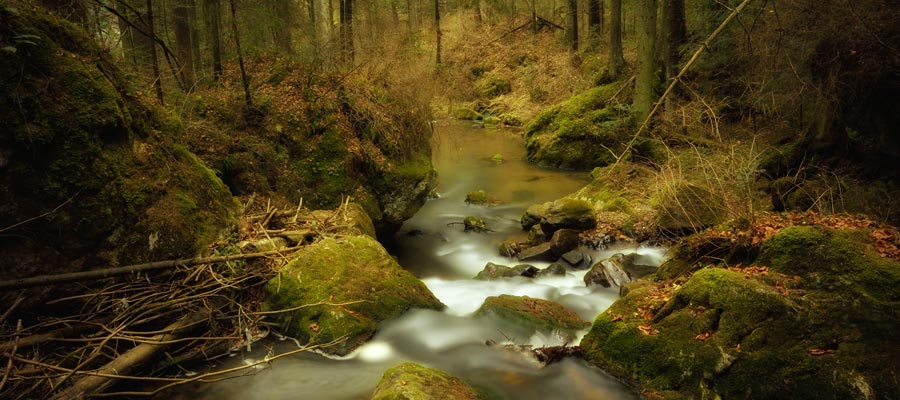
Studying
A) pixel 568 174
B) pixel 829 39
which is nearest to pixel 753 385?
pixel 829 39

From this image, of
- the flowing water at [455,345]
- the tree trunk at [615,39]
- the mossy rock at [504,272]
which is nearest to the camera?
the flowing water at [455,345]

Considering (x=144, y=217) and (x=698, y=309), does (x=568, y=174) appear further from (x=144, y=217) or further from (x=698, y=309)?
(x=144, y=217)

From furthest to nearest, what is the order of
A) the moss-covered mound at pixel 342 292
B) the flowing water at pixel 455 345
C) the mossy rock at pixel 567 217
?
the mossy rock at pixel 567 217 → the moss-covered mound at pixel 342 292 → the flowing water at pixel 455 345

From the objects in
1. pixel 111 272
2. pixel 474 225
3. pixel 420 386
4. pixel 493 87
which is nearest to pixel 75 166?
pixel 111 272

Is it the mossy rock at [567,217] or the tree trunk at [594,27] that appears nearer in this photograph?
the mossy rock at [567,217]

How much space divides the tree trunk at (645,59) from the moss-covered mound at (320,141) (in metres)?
5.72

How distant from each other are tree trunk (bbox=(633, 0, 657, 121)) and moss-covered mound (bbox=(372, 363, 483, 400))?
9640 mm

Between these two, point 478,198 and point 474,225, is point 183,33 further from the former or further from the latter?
point 474,225

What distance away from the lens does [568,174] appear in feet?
53.4

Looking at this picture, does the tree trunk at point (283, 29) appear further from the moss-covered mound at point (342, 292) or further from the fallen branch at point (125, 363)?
the fallen branch at point (125, 363)

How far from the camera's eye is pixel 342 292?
Result: 605cm

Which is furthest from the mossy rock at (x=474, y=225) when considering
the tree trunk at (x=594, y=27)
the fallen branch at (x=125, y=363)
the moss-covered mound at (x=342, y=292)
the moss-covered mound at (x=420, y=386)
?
the tree trunk at (x=594, y=27)

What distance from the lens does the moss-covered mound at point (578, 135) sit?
16.3 meters

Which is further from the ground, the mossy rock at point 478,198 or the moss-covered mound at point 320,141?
the moss-covered mound at point 320,141
